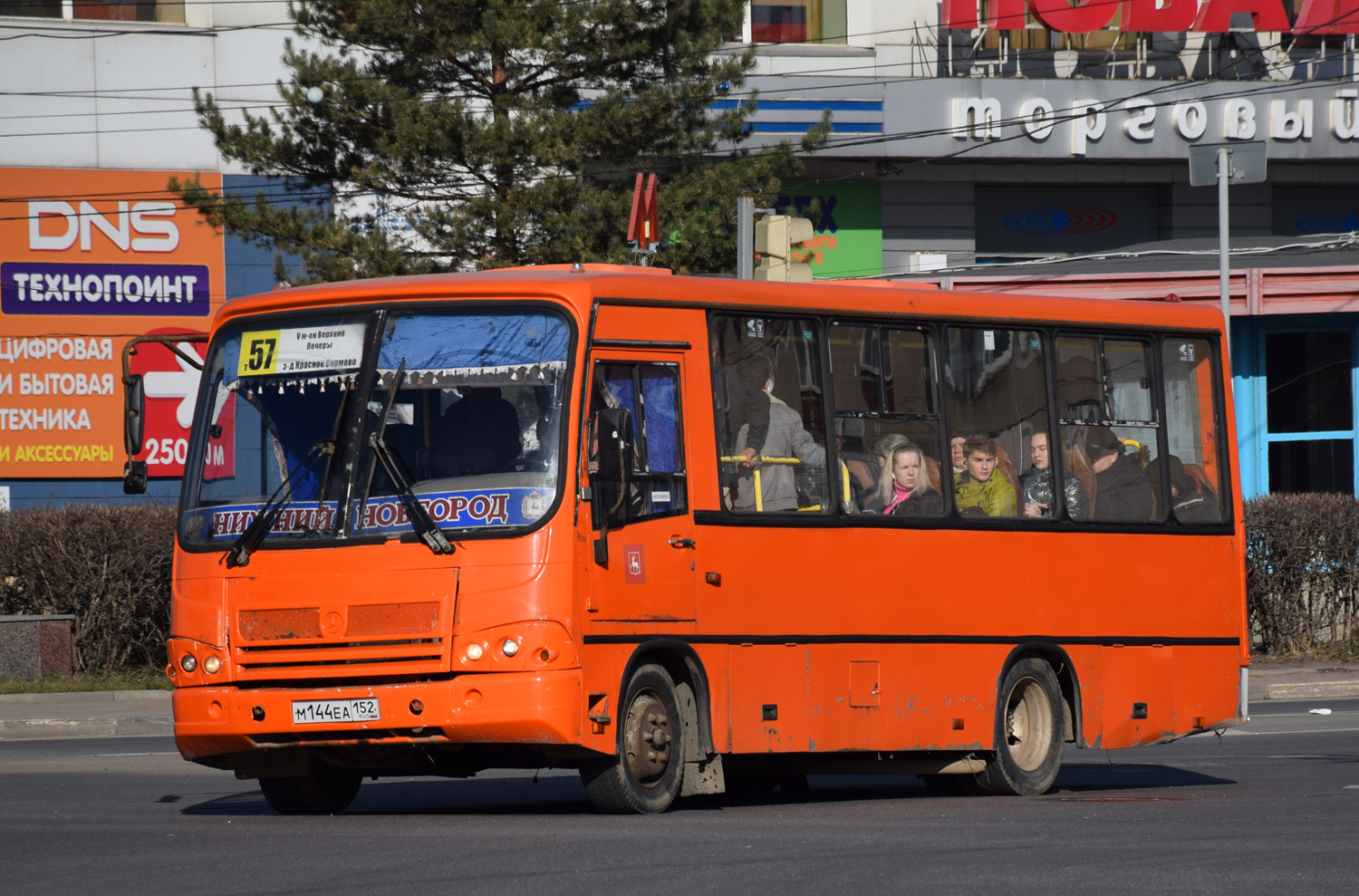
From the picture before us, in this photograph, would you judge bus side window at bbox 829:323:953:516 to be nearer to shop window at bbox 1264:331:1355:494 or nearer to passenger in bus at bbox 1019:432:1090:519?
passenger in bus at bbox 1019:432:1090:519

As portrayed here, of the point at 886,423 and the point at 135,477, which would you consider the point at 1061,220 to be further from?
the point at 135,477

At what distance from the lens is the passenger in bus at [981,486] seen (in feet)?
39.6

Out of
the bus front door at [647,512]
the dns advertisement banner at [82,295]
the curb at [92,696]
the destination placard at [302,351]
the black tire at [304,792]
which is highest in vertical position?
the dns advertisement banner at [82,295]

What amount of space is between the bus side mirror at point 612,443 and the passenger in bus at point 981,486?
2.81 m

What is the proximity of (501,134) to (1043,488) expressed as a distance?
15.3m

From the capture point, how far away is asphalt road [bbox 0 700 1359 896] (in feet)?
25.4

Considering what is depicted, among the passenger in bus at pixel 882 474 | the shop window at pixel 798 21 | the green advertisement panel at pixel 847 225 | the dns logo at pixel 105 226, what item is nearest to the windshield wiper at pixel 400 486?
the passenger in bus at pixel 882 474

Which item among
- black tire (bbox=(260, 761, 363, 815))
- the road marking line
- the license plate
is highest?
the license plate

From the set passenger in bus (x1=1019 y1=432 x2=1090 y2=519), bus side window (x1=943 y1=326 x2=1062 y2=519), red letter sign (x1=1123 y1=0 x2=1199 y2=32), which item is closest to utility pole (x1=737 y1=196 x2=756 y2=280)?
bus side window (x1=943 y1=326 x2=1062 y2=519)

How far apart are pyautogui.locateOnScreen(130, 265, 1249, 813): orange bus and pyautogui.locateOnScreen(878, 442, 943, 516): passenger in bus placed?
0.02 meters

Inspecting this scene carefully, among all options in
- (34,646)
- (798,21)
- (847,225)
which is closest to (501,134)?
(34,646)

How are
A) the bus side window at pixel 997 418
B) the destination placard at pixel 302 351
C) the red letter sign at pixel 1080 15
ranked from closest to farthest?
the destination placard at pixel 302 351 < the bus side window at pixel 997 418 < the red letter sign at pixel 1080 15

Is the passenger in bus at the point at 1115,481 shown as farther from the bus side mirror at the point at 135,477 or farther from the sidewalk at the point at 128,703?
the sidewalk at the point at 128,703

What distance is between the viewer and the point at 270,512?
10.3m
